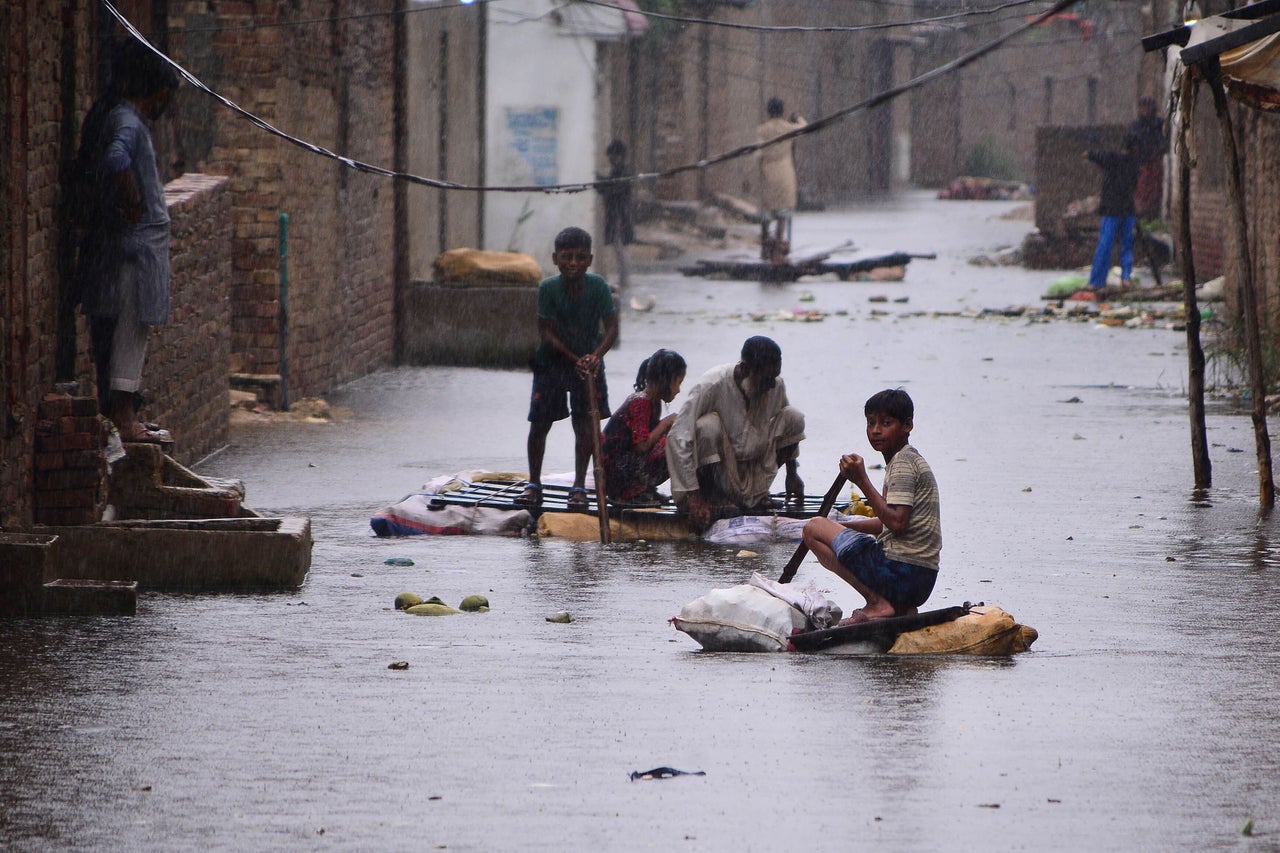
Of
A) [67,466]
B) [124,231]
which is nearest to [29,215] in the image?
[124,231]

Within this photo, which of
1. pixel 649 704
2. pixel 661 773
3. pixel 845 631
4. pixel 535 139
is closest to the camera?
pixel 661 773

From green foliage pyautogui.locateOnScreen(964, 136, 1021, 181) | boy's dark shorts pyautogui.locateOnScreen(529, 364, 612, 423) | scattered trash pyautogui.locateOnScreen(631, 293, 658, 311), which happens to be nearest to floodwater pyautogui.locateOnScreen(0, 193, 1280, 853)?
boy's dark shorts pyautogui.locateOnScreen(529, 364, 612, 423)

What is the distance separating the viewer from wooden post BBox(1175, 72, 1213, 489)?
9664mm

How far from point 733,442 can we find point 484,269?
28.0 feet

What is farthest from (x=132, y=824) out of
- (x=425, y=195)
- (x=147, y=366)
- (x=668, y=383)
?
(x=425, y=195)

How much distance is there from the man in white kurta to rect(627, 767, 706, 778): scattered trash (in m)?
4.09

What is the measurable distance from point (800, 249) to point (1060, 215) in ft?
14.3

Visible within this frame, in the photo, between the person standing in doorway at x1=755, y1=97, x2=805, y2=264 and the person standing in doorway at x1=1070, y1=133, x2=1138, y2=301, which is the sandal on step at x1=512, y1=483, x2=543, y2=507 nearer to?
the person standing in doorway at x1=1070, y1=133, x2=1138, y2=301

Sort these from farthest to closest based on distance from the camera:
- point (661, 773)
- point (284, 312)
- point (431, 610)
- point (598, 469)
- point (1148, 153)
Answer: point (1148, 153) < point (284, 312) < point (598, 469) < point (431, 610) < point (661, 773)

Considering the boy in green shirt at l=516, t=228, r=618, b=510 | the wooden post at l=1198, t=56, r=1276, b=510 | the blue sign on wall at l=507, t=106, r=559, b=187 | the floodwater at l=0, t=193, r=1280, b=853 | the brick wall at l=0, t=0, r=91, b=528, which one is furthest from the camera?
the blue sign on wall at l=507, t=106, r=559, b=187

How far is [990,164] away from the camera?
196 ft

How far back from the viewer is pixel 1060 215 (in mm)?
28625

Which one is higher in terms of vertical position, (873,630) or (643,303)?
(643,303)

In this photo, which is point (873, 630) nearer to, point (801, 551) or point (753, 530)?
point (801, 551)
